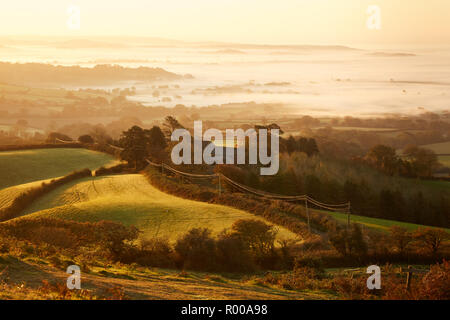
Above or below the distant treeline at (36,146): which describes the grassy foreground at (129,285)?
below

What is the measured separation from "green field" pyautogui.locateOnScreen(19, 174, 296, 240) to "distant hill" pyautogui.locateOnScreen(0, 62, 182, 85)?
68411mm

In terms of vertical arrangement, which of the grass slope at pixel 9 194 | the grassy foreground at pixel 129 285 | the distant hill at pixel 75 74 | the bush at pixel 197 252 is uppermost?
the distant hill at pixel 75 74

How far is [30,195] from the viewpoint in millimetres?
35656

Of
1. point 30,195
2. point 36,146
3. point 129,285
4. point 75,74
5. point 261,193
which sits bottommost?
point 261,193

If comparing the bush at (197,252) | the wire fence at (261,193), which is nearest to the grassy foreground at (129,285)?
the bush at (197,252)

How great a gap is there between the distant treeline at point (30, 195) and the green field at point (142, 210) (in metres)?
0.62

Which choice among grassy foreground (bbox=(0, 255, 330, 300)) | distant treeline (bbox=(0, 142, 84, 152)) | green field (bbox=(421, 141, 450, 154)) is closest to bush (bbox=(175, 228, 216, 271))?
grassy foreground (bbox=(0, 255, 330, 300))

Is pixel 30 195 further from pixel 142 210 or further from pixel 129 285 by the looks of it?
pixel 129 285

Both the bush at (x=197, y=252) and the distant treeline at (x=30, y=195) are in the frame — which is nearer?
the bush at (x=197, y=252)

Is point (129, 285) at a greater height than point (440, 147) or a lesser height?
lesser

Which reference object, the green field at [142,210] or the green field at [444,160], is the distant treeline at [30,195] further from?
the green field at [444,160]

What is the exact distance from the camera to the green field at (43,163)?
45781 millimetres

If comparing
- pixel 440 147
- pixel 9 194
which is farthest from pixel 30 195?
pixel 440 147

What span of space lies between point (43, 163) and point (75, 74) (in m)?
57.9
